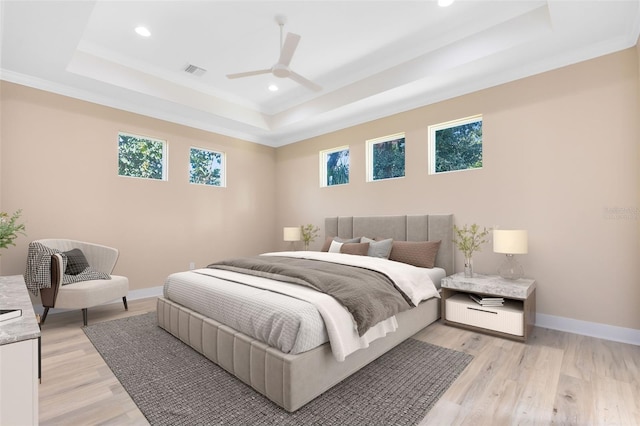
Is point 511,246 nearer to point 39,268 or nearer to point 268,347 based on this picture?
point 268,347

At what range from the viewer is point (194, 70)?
4141mm

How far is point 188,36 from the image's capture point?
11.1ft

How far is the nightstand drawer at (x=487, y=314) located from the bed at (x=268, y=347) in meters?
0.20

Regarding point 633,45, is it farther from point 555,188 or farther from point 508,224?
point 508,224

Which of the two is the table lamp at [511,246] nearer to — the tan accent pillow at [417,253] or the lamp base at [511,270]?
the lamp base at [511,270]

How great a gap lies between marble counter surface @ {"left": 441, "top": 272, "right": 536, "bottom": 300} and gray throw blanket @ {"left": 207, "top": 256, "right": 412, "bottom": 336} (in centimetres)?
76

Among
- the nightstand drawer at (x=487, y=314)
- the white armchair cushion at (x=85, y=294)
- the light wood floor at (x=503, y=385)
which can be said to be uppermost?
the white armchair cushion at (x=85, y=294)

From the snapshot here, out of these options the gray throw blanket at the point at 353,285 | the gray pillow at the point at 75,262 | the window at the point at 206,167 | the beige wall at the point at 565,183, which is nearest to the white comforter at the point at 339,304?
the gray throw blanket at the point at 353,285

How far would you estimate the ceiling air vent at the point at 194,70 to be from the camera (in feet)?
13.3

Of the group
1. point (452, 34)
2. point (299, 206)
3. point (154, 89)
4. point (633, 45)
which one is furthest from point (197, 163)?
point (633, 45)

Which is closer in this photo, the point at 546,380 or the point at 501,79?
the point at 546,380

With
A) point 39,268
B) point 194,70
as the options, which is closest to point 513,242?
point 194,70

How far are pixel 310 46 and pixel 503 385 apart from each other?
12.2 ft

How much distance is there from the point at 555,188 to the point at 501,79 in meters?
1.39
